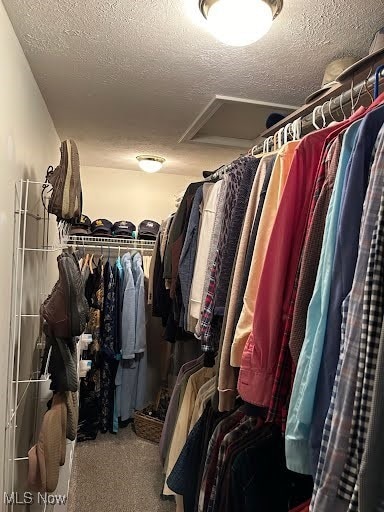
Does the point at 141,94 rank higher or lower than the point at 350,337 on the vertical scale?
higher

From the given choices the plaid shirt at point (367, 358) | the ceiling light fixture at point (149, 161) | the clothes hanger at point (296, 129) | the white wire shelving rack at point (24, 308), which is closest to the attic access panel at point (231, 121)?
the ceiling light fixture at point (149, 161)

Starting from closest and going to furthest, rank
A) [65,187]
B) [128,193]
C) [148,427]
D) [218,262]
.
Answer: [218,262] → [65,187] → [148,427] → [128,193]

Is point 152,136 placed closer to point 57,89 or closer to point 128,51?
point 57,89

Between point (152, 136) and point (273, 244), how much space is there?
6.37 feet

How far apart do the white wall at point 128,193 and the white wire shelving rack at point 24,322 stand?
1.40 metres

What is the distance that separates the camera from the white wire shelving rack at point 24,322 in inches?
56.5

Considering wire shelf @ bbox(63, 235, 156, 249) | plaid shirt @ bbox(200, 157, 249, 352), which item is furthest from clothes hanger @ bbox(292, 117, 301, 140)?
wire shelf @ bbox(63, 235, 156, 249)

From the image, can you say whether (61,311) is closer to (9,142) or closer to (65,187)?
(65,187)

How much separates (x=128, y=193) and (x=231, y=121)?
1.66 metres

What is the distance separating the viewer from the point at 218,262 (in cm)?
112

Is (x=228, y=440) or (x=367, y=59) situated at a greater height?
(x=367, y=59)

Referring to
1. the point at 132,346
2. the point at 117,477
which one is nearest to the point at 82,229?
the point at 132,346

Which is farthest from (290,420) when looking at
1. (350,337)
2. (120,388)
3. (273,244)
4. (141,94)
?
(120,388)

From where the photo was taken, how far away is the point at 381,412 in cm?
48
